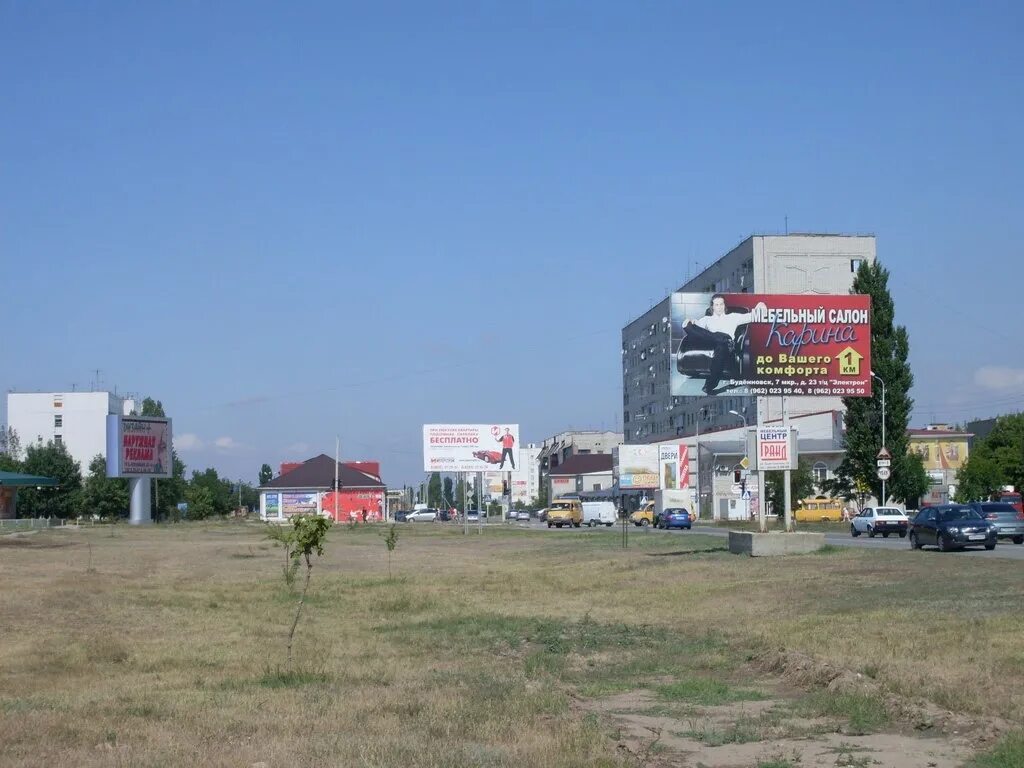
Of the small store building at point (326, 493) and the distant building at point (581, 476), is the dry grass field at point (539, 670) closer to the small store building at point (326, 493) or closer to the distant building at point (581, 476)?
the small store building at point (326, 493)

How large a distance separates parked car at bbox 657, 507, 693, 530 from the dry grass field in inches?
1838

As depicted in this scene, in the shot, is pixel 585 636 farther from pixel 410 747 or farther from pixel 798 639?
pixel 410 747

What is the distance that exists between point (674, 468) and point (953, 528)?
70.5 meters

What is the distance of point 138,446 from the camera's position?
104 meters

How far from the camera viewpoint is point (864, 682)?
13.4 metres

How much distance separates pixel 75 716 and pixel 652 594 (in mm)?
17557

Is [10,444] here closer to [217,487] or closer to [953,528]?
[217,487]

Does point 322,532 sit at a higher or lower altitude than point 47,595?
higher

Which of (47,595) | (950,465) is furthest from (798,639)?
(950,465)

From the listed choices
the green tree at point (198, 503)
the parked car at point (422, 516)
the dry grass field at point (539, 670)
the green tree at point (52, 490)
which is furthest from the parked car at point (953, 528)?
the green tree at point (52, 490)

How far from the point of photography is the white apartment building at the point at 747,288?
104312mm

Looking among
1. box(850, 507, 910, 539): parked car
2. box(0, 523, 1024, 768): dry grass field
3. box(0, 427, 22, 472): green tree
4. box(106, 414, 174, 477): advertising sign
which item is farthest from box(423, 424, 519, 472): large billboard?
box(0, 427, 22, 472): green tree

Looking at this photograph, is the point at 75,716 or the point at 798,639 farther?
the point at 798,639

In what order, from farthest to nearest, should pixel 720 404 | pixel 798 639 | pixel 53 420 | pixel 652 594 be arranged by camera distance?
pixel 53 420
pixel 720 404
pixel 652 594
pixel 798 639
